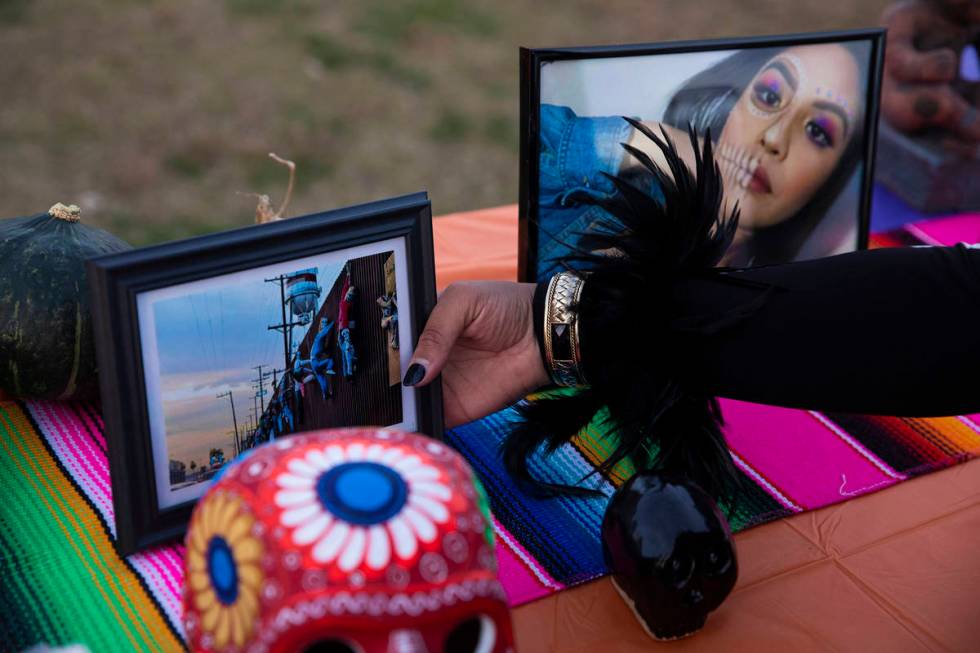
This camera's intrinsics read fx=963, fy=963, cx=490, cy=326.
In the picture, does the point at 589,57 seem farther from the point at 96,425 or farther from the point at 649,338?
the point at 96,425

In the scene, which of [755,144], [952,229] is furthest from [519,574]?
[952,229]

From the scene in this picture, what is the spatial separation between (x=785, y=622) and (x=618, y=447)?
231mm

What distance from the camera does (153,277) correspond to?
0.83 m

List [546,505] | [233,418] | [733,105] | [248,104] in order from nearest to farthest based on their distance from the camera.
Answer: [233,418], [546,505], [733,105], [248,104]

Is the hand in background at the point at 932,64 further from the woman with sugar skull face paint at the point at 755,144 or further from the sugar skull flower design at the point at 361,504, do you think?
the sugar skull flower design at the point at 361,504

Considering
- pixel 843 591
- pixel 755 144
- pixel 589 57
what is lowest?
pixel 843 591

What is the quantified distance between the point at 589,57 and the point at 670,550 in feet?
2.12

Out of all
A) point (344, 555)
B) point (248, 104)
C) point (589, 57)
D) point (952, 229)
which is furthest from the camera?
point (248, 104)

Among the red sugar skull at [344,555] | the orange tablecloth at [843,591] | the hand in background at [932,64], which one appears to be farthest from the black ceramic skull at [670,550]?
the hand in background at [932,64]

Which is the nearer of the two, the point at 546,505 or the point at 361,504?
the point at 361,504

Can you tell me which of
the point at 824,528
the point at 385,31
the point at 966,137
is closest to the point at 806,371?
the point at 824,528

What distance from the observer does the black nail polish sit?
96cm

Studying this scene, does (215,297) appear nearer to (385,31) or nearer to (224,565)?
(224,565)

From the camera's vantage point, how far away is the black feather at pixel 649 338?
3.23 feet
